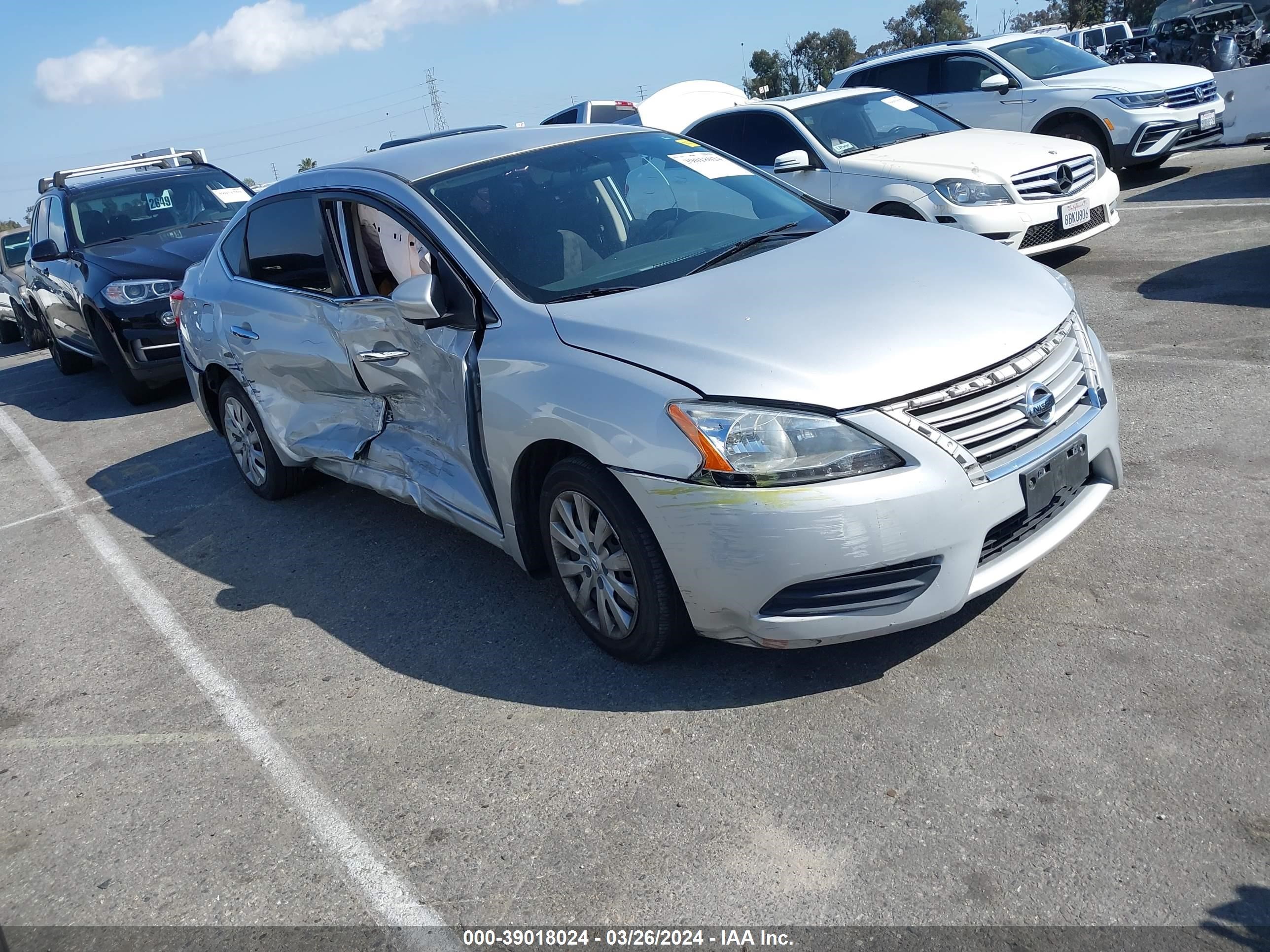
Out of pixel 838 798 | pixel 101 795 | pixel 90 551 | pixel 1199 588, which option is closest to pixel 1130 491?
pixel 1199 588

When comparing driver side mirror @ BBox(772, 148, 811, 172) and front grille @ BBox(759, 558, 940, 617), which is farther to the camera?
driver side mirror @ BBox(772, 148, 811, 172)

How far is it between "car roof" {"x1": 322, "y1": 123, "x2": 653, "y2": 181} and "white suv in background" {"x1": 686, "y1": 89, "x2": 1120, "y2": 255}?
3.26 meters

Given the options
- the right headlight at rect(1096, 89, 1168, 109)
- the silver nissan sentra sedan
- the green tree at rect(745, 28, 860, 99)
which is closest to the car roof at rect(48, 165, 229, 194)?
the silver nissan sentra sedan

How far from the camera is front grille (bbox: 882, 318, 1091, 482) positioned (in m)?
2.96

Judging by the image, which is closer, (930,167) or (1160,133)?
(930,167)

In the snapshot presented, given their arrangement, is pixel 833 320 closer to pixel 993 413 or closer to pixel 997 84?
pixel 993 413

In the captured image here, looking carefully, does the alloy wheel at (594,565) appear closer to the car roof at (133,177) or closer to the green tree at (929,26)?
the car roof at (133,177)

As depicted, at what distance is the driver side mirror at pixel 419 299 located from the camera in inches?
145

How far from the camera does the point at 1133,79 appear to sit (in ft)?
36.7

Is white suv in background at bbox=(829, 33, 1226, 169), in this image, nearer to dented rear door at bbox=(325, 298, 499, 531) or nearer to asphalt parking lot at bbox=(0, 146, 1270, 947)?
asphalt parking lot at bbox=(0, 146, 1270, 947)

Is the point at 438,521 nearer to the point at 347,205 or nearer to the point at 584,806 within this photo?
the point at 347,205

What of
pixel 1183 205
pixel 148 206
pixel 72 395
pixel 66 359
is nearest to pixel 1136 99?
pixel 1183 205

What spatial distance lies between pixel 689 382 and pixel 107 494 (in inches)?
200

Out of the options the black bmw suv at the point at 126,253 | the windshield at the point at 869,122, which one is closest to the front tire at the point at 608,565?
→ the windshield at the point at 869,122
